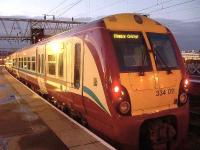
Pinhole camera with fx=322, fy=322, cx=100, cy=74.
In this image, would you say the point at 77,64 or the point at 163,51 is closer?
the point at 163,51

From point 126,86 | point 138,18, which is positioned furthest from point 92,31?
point 126,86

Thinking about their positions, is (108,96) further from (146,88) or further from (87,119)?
(87,119)

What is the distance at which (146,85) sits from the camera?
6.73 metres

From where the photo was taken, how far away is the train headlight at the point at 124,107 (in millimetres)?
6371

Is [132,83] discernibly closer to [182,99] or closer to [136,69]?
[136,69]

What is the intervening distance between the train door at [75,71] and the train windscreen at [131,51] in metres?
1.17

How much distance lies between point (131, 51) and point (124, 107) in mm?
1301

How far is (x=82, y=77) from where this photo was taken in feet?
25.2

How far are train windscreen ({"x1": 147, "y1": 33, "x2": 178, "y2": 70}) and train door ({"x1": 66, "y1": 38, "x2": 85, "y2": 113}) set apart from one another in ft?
5.64

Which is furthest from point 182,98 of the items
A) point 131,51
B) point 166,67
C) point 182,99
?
point 131,51

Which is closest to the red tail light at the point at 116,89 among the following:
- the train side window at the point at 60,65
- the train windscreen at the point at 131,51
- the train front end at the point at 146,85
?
the train front end at the point at 146,85

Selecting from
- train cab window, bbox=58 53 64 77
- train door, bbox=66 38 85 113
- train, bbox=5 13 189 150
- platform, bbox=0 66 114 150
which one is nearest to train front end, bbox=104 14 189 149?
train, bbox=5 13 189 150

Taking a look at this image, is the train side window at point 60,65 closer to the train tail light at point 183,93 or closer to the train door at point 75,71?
the train door at point 75,71

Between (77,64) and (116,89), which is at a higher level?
(77,64)
